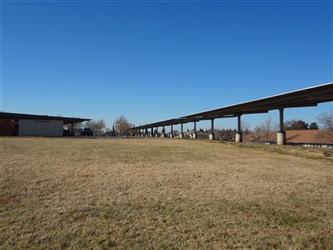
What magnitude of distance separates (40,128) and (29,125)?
8.00 ft

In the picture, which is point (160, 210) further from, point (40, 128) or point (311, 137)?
point (311, 137)

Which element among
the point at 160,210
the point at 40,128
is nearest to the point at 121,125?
the point at 40,128

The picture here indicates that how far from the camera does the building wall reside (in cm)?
7007

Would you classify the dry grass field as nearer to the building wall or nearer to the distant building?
the distant building

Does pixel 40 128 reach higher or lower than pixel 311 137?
higher

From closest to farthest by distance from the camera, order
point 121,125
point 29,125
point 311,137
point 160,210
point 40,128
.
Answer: point 160,210 → point 29,125 → point 40,128 → point 311,137 → point 121,125

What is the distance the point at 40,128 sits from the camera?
7256cm

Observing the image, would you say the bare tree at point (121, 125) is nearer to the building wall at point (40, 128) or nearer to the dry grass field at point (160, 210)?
the building wall at point (40, 128)

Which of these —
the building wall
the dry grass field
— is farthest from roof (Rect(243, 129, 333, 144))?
the dry grass field

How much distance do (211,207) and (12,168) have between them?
8.20m

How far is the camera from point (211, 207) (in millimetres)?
8109

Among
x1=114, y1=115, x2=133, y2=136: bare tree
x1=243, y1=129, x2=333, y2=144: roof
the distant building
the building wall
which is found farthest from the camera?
x1=114, y1=115, x2=133, y2=136: bare tree

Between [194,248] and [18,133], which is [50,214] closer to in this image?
[194,248]

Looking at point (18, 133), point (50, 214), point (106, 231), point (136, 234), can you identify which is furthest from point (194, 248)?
point (18, 133)
